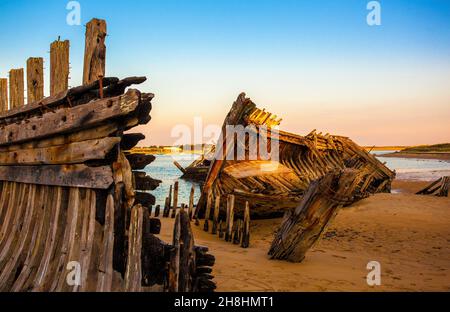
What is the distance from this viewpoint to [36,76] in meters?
5.66

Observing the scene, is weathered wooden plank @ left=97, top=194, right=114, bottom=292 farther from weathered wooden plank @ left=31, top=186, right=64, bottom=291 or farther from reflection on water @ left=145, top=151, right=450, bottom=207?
reflection on water @ left=145, top=151, right=450, bottom=207

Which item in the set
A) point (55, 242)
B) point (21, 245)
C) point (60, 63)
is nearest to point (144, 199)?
point (55, 242)

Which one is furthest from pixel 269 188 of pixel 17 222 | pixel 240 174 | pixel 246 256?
pixel 17 222

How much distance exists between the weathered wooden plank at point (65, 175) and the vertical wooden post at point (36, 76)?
1138mm

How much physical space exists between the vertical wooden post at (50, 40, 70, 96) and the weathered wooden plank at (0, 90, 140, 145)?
20.9 inches

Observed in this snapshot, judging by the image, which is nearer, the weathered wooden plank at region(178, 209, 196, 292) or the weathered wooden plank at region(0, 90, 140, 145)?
the weathered wooden plank at region(0, 90, 140, 145)

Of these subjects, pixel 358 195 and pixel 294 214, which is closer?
pixel 294 214

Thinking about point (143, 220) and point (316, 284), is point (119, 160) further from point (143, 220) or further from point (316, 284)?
point (316, 284)

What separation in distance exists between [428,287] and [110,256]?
485 cm

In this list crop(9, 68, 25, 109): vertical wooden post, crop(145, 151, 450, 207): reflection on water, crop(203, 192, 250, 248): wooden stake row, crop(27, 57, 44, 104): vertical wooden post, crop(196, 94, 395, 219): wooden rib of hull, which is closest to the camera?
crop(27, 57, 44, 104): vertical wooden post

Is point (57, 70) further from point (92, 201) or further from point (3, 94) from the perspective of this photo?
point (3, 94)

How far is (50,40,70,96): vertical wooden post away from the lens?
4.96 m

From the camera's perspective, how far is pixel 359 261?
7613 mm

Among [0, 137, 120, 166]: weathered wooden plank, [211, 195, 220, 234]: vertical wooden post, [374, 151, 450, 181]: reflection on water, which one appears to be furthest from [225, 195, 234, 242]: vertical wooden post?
[374, 151, 450, 181]: reflection on water
